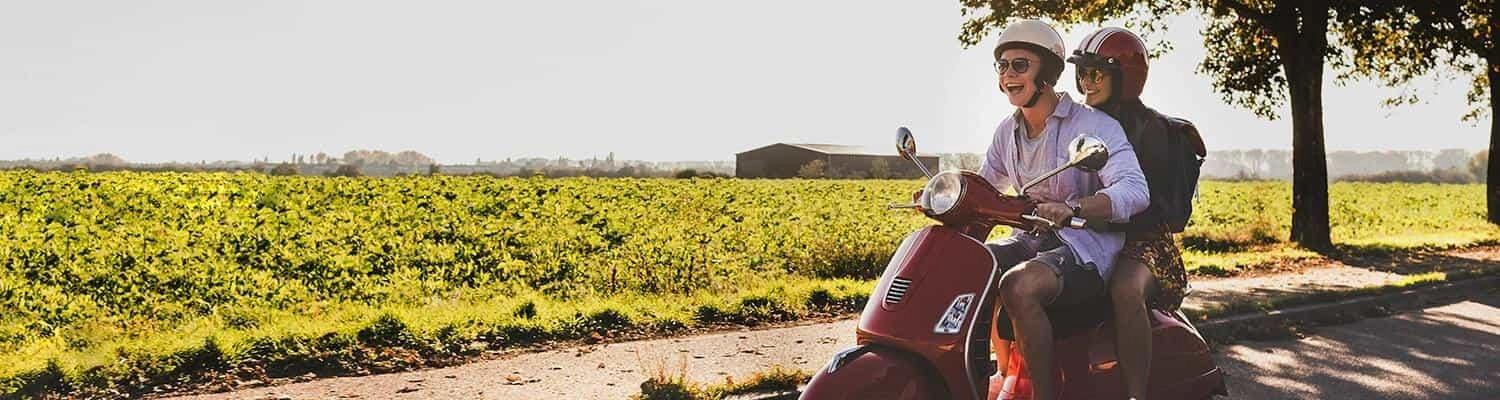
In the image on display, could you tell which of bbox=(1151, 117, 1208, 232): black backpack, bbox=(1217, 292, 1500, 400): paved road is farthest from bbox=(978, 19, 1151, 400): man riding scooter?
bbox=(1217, 292, 1500, 400): paved road

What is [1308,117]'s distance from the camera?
17.3 meters

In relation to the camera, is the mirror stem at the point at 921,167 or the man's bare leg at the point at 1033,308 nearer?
the man's bare leg at the point at 1033,308

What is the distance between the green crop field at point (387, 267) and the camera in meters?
7.38

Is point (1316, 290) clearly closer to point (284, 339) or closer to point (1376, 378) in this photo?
point (1376, 378)

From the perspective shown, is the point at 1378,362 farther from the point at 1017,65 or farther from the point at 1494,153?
the point at 1494,153

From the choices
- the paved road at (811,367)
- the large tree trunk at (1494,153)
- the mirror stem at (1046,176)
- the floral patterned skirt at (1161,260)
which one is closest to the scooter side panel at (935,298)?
the mirror stem at (1046,176)

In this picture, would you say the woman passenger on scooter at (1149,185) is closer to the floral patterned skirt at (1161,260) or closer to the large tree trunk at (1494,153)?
the floral patterned skirt at (1161,260)

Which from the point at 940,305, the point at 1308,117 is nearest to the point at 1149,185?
the point at 940,305

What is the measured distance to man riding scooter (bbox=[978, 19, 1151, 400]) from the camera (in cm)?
370

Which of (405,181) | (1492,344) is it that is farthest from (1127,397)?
(405,181)

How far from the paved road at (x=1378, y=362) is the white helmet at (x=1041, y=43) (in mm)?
3188

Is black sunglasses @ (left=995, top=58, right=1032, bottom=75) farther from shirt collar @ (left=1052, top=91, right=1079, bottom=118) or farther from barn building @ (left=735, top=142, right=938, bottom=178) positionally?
barn building @ (left=735, top=142, right=938, bottom=178)

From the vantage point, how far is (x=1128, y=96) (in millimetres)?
4215

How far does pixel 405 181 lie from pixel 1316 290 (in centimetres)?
2373
